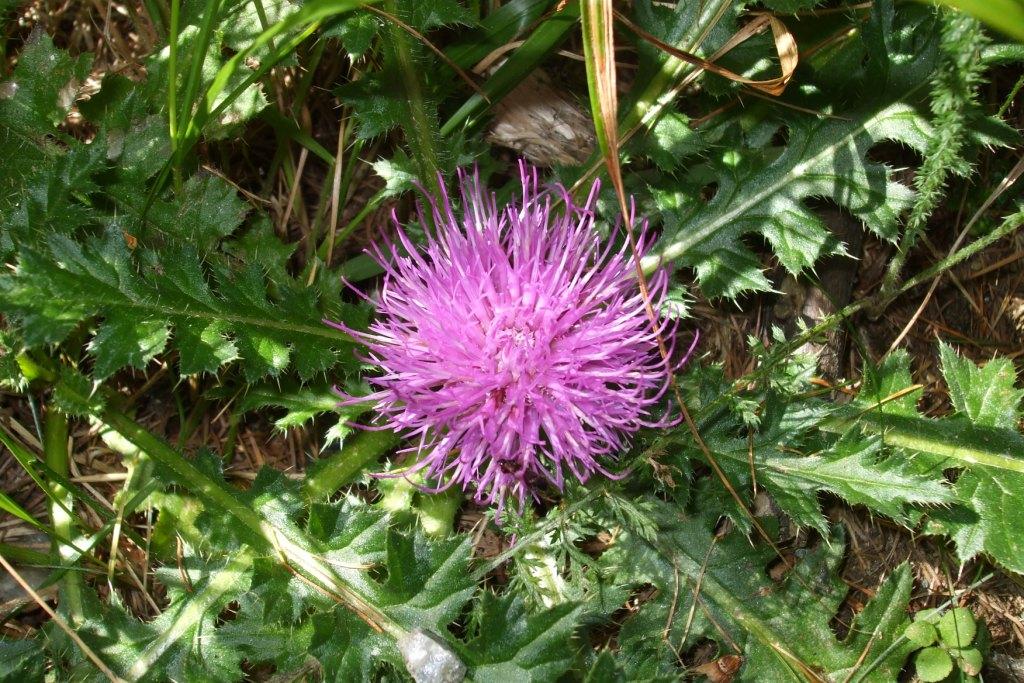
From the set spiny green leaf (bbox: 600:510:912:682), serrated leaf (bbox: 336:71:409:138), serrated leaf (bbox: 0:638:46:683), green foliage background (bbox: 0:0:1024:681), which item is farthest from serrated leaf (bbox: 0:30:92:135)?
spiny green leaf (bbox: 600:510:912:682)

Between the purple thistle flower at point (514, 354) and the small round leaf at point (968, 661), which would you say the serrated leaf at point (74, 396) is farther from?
the small round leaf at point (968, 661)

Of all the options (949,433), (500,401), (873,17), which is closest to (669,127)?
(873,17)

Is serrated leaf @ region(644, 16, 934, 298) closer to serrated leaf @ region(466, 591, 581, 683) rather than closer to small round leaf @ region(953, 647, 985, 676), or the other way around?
serrated leaf @ region(466, 591, 581, 683)

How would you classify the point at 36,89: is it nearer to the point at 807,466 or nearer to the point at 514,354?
the point at 514,354

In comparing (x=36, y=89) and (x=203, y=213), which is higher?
(x=36, y=89)

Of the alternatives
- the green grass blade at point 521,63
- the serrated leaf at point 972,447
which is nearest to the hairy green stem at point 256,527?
the green grass blade at point 521,63

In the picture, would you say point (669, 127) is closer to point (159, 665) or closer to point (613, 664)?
point (613, 664)

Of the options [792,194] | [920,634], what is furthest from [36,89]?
[920,634]
